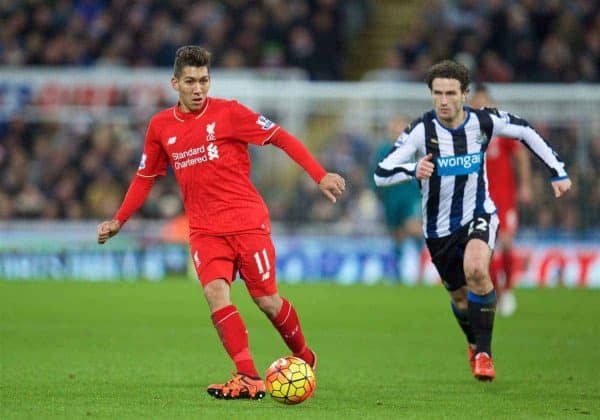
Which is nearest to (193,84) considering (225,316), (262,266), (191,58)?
(191,58)

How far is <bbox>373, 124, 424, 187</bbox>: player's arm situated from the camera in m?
8.75

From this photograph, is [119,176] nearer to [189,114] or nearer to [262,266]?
[189,114]

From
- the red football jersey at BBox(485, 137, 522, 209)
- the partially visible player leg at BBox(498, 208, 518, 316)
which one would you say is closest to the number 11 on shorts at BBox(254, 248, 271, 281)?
the red football jersey at BBox(485, 137, 522, 209)

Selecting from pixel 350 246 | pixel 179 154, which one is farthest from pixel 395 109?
pixel 179 154

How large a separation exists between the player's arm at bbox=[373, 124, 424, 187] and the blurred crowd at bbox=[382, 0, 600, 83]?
13.1 m

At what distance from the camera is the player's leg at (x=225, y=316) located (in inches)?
311

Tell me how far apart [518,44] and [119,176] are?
7.11m

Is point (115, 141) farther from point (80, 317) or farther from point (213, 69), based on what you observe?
point (80, 317)

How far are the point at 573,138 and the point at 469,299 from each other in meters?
11.6

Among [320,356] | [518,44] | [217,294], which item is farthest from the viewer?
[518,44]

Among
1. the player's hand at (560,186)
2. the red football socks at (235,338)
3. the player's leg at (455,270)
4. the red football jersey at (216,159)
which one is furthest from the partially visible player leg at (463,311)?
the red football socks at (235,338)

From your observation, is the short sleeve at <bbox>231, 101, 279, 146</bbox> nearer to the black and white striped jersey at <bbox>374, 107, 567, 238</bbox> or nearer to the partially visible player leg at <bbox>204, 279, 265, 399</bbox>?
the partially visible player leg at <bbox>204, 279, 265, 399</bbox>

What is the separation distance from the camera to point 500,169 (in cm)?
1429

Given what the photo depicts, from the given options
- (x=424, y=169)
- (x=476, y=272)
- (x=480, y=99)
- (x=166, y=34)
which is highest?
(x=166, y=34)
